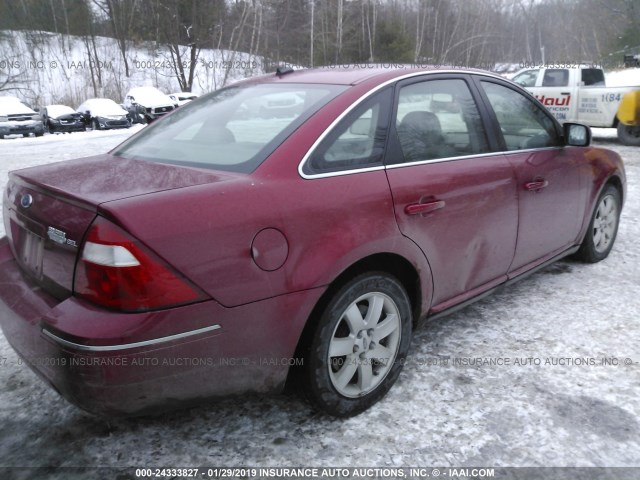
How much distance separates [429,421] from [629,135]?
1179 centimetres

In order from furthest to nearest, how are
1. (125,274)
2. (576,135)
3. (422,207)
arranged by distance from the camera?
(576,135) < (422,207) < (125,274)

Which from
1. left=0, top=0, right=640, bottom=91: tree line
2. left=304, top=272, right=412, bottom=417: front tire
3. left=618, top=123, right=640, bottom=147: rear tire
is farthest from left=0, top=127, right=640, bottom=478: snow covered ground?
left=0, top=0, right=640, bottom=91: tree line

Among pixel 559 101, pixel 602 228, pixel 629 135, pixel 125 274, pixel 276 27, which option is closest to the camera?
pixel 125 274

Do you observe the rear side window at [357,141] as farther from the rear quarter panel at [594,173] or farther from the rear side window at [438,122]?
the rear quarter panel at [594,173]

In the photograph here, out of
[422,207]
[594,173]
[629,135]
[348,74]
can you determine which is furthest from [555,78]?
[422,207]

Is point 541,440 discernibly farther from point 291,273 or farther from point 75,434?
point 75,434

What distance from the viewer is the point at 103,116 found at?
66.0 ft

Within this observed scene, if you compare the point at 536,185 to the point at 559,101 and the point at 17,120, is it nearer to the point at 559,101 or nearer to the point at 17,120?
the point at 559,101

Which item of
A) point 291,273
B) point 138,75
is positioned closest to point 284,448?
point 291,273

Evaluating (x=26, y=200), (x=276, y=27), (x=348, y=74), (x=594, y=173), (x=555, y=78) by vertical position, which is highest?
(x=276, y=27)

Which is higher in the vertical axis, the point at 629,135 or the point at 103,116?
the point at 629,135

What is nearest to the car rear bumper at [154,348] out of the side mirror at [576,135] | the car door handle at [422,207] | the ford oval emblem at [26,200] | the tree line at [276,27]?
the ford oval emblem at [26,200]

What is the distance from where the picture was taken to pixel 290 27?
39.4 metres

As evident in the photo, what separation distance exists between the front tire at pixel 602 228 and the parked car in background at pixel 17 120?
19.1 m
